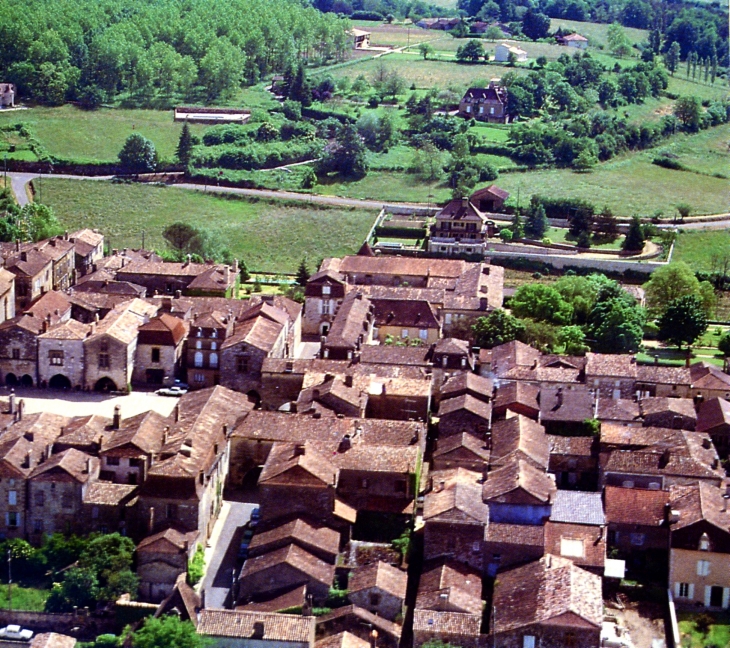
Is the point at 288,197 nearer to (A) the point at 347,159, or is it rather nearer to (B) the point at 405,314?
(A) the point at 347,159

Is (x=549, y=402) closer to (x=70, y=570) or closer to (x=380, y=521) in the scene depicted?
(x=380, y=521)

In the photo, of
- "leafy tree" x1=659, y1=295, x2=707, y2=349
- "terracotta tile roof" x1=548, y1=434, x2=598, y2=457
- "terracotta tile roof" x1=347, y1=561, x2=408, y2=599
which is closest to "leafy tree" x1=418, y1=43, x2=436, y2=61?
"leafy tree" x1=659, y1=295, x2=707, y2=349

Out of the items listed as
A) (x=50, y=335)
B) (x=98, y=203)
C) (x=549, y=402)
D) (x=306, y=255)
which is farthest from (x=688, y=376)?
(x=98, y=203)

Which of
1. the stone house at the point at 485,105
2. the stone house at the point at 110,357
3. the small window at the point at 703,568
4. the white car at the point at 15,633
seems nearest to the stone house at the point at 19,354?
the stone house at the point at 110,357

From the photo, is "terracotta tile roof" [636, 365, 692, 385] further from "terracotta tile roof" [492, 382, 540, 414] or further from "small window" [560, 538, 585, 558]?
"small window" [560, 538, 585, 558]

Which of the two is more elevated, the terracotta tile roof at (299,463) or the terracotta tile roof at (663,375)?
the terracotta tile roof at (299,463)

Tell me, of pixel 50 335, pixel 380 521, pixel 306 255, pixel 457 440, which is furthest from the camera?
pixel 306 255

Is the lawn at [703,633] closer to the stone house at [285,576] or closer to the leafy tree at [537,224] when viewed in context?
the stone house at [285,576]

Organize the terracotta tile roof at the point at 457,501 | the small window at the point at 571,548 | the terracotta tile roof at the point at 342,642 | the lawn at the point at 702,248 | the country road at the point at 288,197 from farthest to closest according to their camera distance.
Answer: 1. the country road at the point at 288,197
2. the lawn at the point at 702,248
3. the terracotta tile roof at the point at 457,501
4. the small window at the point at 571,548
5. the terracotta tile roof at the point at 342,642
